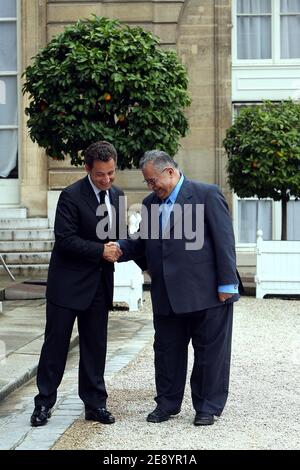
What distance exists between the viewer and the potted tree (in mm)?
16141

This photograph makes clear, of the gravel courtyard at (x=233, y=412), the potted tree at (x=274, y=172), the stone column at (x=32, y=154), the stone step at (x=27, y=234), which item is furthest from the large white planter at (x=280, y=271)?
the stone column at (x=32, y=154)

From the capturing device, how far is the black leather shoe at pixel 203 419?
7.11 m

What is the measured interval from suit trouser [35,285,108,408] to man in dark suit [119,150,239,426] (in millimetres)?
372

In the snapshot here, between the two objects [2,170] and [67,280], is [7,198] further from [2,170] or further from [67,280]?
[67,280]

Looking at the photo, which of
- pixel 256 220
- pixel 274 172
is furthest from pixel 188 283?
pixel 256 220

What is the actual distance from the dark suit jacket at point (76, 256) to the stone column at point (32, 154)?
39.5 ft

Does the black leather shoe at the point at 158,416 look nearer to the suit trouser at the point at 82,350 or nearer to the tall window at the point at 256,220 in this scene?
the suit trouser at the point at 82,350

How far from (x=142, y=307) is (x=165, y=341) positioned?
23.9 feet

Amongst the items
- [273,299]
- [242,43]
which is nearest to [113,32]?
[273,299]

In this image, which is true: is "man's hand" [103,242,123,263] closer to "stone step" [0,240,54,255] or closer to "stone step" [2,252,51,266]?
"stone step" [2,252,51,266]

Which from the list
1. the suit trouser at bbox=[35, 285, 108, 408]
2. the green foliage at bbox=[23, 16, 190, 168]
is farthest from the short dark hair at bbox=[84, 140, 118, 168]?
the green foliage at bbox=[23, 16, 190, 168]

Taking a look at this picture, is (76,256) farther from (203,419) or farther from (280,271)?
(280,271)

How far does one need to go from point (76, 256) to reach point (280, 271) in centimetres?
923

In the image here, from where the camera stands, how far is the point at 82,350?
7.41 metres
